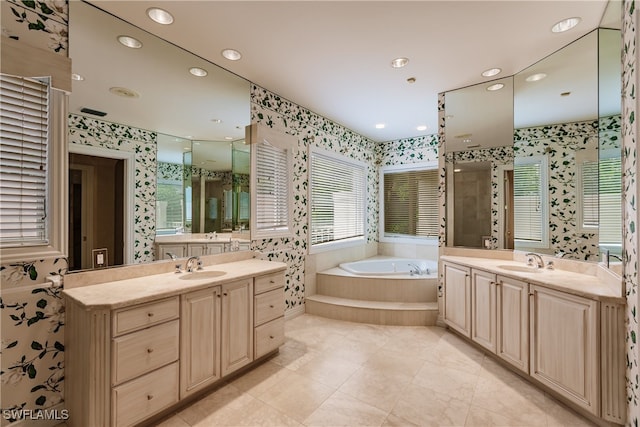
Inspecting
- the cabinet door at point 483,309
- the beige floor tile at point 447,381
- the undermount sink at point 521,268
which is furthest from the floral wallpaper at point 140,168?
the undermount sink at point 521,268

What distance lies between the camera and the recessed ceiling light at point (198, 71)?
2574mm

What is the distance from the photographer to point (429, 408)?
197 cm

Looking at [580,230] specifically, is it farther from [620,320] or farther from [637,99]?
[637,99]

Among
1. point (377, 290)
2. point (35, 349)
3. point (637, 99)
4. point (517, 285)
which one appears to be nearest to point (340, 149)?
point (377, 290)

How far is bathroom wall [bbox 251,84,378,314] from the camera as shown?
3.31m

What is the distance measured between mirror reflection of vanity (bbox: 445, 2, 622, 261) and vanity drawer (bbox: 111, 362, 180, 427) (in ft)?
9.99

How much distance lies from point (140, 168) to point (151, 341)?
1.30 meters

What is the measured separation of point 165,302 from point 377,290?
2.65m

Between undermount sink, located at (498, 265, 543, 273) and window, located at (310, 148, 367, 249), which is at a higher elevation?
window, located at (310, 148, 367, 249)

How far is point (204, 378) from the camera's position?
81.0 inches

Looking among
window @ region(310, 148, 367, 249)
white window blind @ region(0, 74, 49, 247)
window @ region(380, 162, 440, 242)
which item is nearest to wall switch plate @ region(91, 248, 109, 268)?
white window blind @ region(0, 74, 49, 247)

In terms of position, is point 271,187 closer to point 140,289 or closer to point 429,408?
point 140,289

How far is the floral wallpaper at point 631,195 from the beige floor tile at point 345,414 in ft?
4.62

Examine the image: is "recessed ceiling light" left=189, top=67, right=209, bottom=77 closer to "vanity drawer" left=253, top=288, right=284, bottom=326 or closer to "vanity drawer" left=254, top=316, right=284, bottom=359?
"vanity drawer" left=253, top=288, right=284, bottom=326
